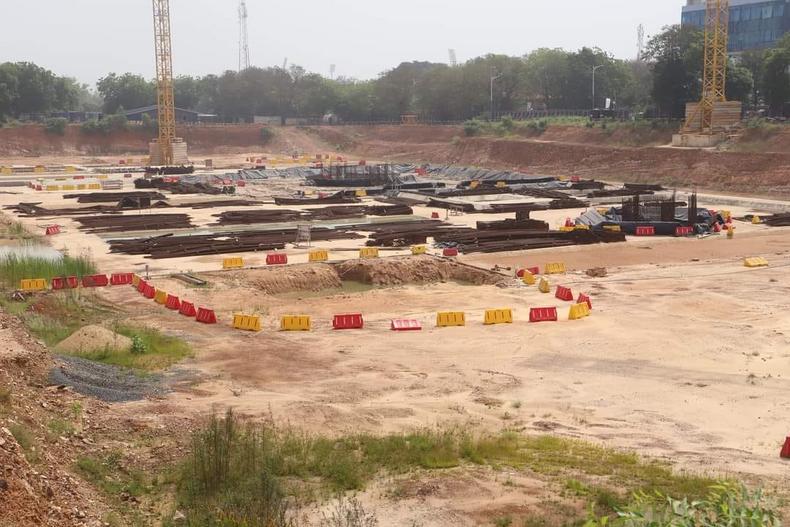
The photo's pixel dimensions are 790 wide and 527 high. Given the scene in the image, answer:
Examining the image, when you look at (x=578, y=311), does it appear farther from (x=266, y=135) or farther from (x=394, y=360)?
(x=266, y=135)

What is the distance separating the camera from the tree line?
7338 centimetres

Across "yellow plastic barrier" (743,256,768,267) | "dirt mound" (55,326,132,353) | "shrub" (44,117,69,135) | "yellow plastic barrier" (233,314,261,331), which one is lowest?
"yellow plastic barrier" (233,314,261,331)

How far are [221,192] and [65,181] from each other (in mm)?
17617

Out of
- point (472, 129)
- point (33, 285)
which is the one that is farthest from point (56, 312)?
point (472, 129)

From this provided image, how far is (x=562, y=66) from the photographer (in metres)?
104

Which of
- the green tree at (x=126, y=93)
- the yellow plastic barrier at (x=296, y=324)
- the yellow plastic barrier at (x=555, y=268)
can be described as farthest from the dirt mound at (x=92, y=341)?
the green tree at (x=126, y=93)

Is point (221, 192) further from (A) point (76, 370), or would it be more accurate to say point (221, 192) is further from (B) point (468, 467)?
(B) point (468, 467)

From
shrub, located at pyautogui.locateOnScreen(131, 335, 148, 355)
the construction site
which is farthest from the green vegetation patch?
shrub, located at pyautogui.locateOnScreen(131, 335, 148, 355)

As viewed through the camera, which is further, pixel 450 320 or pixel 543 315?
pixel 543 315

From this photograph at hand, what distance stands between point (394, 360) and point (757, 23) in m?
120

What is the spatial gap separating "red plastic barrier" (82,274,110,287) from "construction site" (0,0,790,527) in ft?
0.22

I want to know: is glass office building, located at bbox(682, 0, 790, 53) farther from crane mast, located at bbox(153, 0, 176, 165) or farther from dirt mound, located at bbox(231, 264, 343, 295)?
dirt mound, located at bbox(231, 264, 343, 295)

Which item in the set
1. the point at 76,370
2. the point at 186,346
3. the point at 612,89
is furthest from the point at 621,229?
the point at 612,89

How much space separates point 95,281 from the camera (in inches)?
1062
